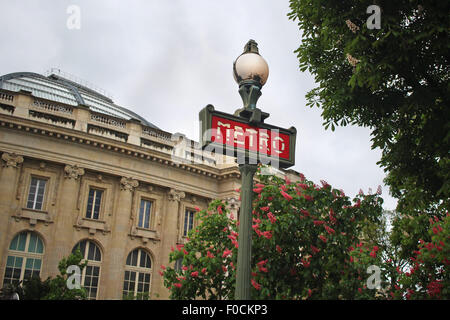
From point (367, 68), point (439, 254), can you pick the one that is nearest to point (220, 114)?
point (367, 68)

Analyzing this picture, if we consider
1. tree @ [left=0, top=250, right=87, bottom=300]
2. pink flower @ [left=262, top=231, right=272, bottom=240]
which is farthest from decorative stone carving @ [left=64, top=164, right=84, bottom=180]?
pink flower @ [left=262, top=231, right=272, bottom=240]

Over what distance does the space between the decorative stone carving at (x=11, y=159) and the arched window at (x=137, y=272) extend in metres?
9.17

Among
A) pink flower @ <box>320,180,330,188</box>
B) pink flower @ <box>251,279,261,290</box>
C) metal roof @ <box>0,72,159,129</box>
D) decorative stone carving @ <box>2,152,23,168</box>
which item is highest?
metal roof @ <box>0,72,159,129</box>

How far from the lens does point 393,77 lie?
10.7m

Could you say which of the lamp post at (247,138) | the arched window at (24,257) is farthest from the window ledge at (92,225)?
the lamp post at (247,138)

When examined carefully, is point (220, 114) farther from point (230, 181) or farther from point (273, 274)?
point (230, 181)

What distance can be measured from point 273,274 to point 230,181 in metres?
22.8

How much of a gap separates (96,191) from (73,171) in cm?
228

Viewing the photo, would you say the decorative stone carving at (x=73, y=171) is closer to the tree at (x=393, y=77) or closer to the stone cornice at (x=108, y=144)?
the stone cornice at (x=108, y=144)

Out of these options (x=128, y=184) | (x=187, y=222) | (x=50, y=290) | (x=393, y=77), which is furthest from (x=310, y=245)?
(x=187, y=222)

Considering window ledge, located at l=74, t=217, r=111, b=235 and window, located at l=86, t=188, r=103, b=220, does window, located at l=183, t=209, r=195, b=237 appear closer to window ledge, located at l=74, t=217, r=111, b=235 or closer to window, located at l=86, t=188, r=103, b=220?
window ledge, located at l=74, t=217, r=111, b=235

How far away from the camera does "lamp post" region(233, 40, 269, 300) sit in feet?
18.7

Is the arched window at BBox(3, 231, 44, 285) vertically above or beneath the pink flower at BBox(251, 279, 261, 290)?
above
